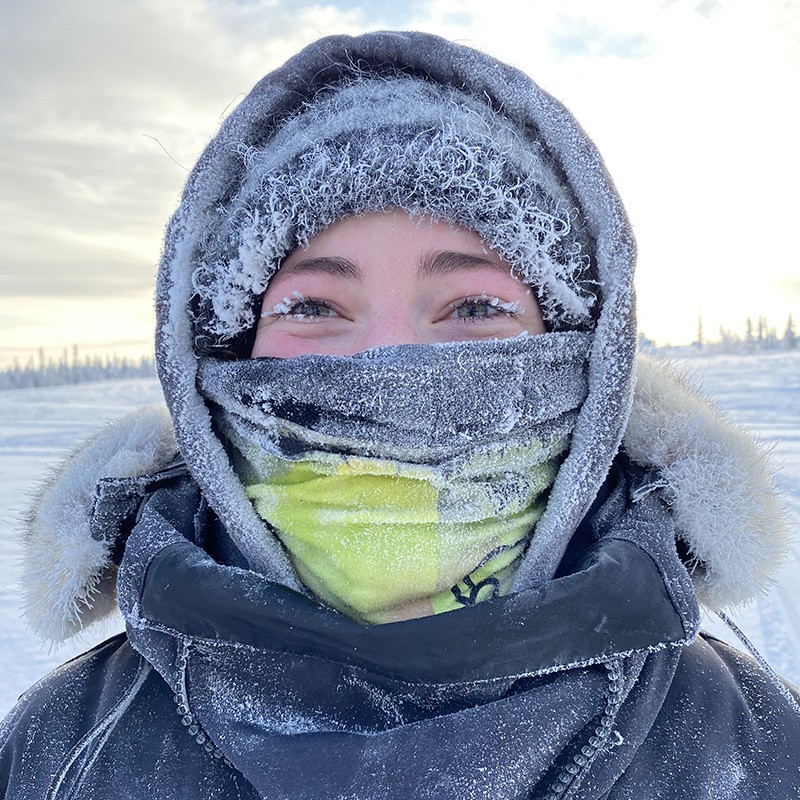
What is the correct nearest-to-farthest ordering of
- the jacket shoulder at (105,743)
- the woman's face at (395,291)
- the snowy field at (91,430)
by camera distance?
the jacket shoulder at (105,743)
the woman's face at (395,291)
the snowy field at (91,430)

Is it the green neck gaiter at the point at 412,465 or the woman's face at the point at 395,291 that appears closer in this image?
the green neck gaiter at the point at 412,465

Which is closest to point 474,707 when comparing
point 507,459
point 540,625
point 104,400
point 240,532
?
point 540,625

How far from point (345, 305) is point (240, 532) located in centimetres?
43

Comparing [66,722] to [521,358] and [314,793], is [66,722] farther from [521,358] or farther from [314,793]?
[521,358]

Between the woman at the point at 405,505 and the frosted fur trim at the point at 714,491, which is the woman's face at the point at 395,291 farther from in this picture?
the frosted fur trim at the point at 714,491

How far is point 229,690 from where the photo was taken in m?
1.00

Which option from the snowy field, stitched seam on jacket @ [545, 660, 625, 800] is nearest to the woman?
stitched seam on jacket @ [545, 660, 625, 800]

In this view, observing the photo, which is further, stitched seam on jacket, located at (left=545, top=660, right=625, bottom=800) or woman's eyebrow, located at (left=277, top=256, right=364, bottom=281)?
woman's eyebrow, located at (left=277, top=256, right=364, bottom=281)

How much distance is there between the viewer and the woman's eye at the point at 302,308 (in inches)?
46.4

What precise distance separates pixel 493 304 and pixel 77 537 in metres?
0.90

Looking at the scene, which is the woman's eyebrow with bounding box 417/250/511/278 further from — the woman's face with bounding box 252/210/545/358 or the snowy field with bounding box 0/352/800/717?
the snowy field with bounding box 0/352/800/717

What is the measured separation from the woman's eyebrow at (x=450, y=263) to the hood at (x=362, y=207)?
0.10ft

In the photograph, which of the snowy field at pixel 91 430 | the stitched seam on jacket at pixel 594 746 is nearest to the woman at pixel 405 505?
the stitched seam on jacket at pixel 594 746

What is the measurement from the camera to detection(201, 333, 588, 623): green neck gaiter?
1.01m
